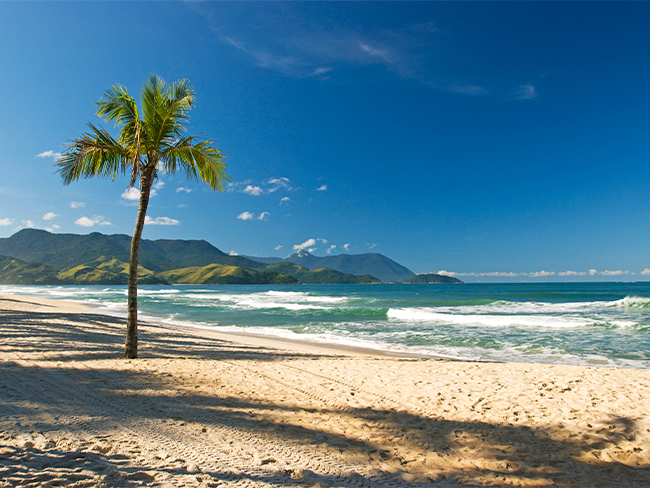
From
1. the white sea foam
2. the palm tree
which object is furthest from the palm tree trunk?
the white sea foam

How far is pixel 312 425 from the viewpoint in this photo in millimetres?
4492

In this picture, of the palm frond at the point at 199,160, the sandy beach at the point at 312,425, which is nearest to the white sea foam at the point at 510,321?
the sandy beach at the point at 312,425

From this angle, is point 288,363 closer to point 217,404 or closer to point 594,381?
point 217,404

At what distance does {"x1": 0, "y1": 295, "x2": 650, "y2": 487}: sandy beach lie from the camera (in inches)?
122

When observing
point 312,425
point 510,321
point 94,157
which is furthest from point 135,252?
point 510,321

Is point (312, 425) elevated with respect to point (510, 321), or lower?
elevated

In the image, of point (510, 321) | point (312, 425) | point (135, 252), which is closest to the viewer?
point (312, 425)

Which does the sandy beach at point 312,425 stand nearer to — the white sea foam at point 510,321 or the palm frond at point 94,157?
the palm frond at point 94,157

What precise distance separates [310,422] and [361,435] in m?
0.74

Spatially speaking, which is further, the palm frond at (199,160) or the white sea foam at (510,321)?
the white sea foam at (510,321)

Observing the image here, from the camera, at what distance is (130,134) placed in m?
7.84

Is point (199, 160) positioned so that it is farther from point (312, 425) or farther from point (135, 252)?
point (312, 425)

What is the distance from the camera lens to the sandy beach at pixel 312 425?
10.2 ft

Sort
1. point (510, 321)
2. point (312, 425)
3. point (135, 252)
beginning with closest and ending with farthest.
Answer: point (312, 425) → point (135, 252) → point (510, 321)
